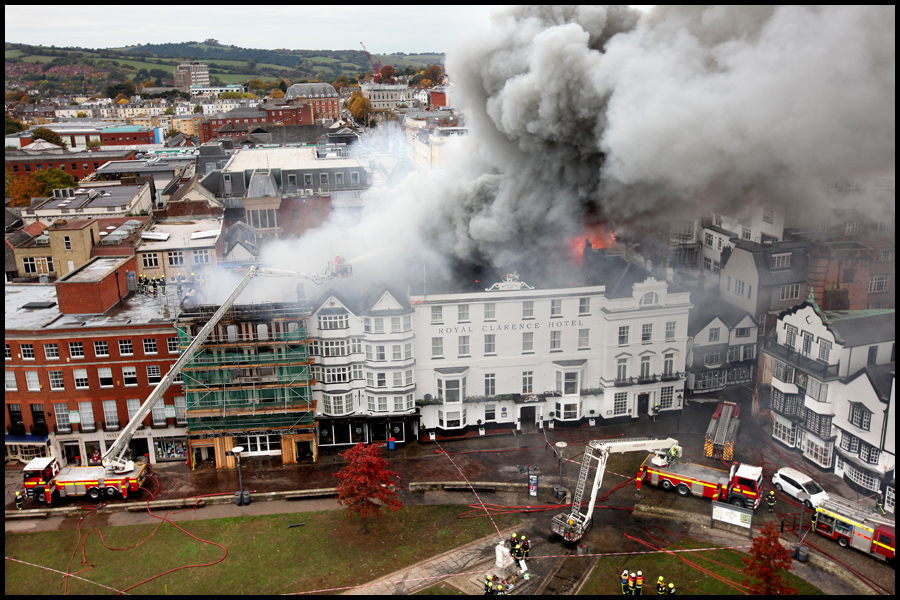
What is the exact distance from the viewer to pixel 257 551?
2498cm

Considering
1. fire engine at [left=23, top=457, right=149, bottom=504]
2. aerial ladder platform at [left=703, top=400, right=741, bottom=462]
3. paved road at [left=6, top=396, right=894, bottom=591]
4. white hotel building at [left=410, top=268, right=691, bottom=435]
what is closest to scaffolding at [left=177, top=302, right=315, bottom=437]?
paved road at [left=6, top=396, right=894, bottom=591]

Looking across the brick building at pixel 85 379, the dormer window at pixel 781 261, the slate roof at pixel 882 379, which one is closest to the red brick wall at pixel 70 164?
the brick building at pixel 85 379

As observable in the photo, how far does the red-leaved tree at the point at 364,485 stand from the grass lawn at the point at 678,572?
7911 mm

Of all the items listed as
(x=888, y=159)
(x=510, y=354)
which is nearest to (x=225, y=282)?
(x=510, y=354)

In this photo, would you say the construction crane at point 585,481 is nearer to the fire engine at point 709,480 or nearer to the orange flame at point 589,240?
the fire engine at point 709,480

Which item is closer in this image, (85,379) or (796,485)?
(796,485)

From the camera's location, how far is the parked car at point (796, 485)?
25958mm

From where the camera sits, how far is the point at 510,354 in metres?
32.8

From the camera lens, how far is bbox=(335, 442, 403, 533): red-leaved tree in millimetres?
25359

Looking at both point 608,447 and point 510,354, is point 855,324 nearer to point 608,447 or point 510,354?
point 608,447

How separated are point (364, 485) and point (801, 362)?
1906 centimetres

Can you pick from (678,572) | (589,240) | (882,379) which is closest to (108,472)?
(678,572)

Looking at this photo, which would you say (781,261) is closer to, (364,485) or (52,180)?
(364,485)

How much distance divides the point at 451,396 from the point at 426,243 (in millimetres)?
9577
